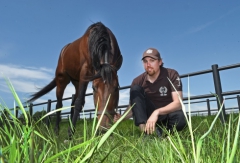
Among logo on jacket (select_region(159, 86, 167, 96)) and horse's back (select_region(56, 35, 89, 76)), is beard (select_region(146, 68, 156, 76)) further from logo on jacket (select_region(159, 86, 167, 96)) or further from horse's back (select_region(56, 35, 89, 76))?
horse's back (select_region(56, 35, 89, 76))

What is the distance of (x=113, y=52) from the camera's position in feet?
15.9

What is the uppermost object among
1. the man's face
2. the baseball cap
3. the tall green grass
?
the baseball cap

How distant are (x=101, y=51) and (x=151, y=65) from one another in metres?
1.39

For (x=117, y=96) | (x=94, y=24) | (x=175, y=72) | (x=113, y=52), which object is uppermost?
(x=94, y=24)

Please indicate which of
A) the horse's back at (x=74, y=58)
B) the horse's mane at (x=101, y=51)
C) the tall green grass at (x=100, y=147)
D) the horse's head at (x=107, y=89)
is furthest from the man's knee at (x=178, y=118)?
the horse's back at (x=74, y=58)

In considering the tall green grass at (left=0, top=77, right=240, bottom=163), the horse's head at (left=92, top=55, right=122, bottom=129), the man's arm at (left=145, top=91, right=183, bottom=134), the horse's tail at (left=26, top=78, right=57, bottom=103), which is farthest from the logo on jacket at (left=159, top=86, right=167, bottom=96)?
the horse's tail at (left=26, top=78, right=57, bottom=103)

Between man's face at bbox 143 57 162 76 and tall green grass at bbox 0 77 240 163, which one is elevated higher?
man's face at bbox 143 57 162 76

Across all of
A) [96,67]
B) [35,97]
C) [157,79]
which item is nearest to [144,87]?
[157,79]

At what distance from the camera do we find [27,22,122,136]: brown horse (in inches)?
151

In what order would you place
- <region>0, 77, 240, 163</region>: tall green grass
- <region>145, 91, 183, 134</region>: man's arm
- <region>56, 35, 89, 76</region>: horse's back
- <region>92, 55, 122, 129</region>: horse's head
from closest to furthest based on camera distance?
<region>0, 77, 240, 163</region>: tall green grass, <region>145, 91, 183, 134</region>: man's arm, <region>92, 55, 122, 129</region>: horse's head, <region>56, 35, 89, 76</region>: horse's back

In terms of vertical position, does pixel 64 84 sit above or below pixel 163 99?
above

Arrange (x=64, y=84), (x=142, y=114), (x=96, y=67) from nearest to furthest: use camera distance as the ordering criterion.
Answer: (x=142, y=114) < (x=96, y=67) < (x=64, y=84)

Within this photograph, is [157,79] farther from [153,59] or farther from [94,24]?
[94,24]

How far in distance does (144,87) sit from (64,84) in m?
4.15
